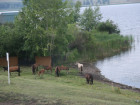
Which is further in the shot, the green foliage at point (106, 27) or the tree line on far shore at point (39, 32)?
the green foliage at point (106, 27)

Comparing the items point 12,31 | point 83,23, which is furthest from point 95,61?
point 83,23

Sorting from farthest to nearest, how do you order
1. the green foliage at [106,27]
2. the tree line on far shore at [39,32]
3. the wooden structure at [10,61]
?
1. the green foliage at [106,27]
2. the wooden structure at [10,61]
3. the tree line on far shore at [39,32]

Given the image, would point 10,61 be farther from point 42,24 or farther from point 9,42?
point 42,24

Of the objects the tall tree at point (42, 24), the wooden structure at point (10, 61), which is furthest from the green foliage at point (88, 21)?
the wooden structure at point (10, 61)

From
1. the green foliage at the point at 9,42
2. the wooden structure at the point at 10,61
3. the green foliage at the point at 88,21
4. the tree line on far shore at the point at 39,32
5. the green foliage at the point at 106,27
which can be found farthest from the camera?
the green foliage at the point at 88,21

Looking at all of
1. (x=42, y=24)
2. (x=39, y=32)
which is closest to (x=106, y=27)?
(x=42, y=24)

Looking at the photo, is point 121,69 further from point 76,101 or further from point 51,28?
point 76,101

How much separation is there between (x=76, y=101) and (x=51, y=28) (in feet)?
73.0

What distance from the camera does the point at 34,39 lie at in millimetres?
35375

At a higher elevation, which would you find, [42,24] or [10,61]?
[42,24]

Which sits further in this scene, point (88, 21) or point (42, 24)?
point (88, 21)

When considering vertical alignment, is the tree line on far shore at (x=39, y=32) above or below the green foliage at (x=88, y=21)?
below

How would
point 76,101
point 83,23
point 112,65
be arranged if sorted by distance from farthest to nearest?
1. point 83,23
2. point 112,65
3. point 76,101

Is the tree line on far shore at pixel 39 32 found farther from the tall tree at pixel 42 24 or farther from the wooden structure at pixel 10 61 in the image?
the wooden structure at pixel 10 61
